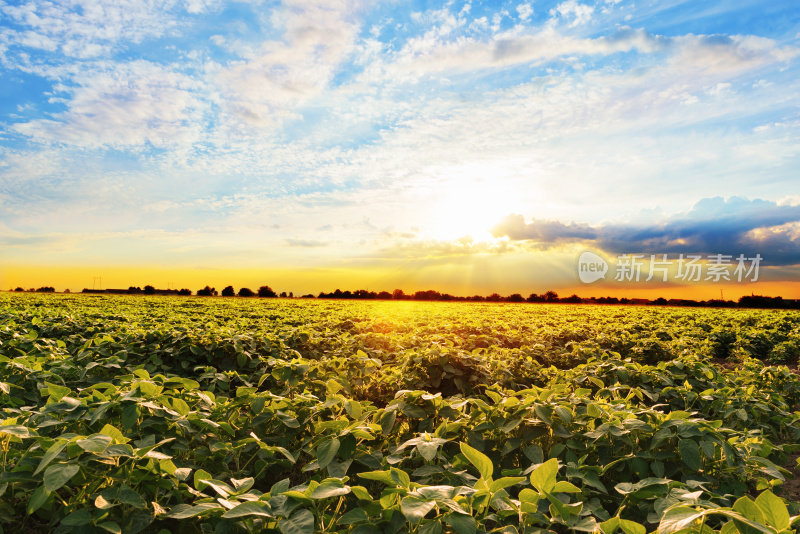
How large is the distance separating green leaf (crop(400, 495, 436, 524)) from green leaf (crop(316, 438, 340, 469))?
2.67 feet

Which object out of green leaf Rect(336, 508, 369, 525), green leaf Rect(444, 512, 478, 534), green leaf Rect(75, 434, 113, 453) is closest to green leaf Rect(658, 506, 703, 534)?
green leaf Rect(444, 512, 478, 534)

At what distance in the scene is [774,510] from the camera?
5.41 feet

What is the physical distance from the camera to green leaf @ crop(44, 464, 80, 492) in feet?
5.94

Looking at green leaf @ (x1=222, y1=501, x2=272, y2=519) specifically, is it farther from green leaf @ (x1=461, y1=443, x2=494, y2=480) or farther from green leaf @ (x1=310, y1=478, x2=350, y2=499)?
green leaf @ (x1=461, y1=443, x2=494, y2=480)

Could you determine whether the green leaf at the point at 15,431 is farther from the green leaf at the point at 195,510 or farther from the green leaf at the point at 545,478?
the green leaf at the point at 545,478

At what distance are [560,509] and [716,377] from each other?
556 centimetres

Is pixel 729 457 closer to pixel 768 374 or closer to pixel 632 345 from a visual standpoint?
pixel 768 374

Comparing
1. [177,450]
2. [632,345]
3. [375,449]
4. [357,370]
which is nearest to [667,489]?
[375,449]

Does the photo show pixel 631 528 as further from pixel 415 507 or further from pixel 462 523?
pixel 415 507

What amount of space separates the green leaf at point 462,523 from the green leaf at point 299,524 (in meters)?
0.51

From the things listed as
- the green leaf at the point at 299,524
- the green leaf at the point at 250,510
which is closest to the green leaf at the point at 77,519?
the green leaf at the point at 250,510

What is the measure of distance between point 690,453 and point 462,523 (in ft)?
6.56

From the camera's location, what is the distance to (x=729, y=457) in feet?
9.63

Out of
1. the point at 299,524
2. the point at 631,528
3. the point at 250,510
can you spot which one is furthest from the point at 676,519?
the point at 250,510
